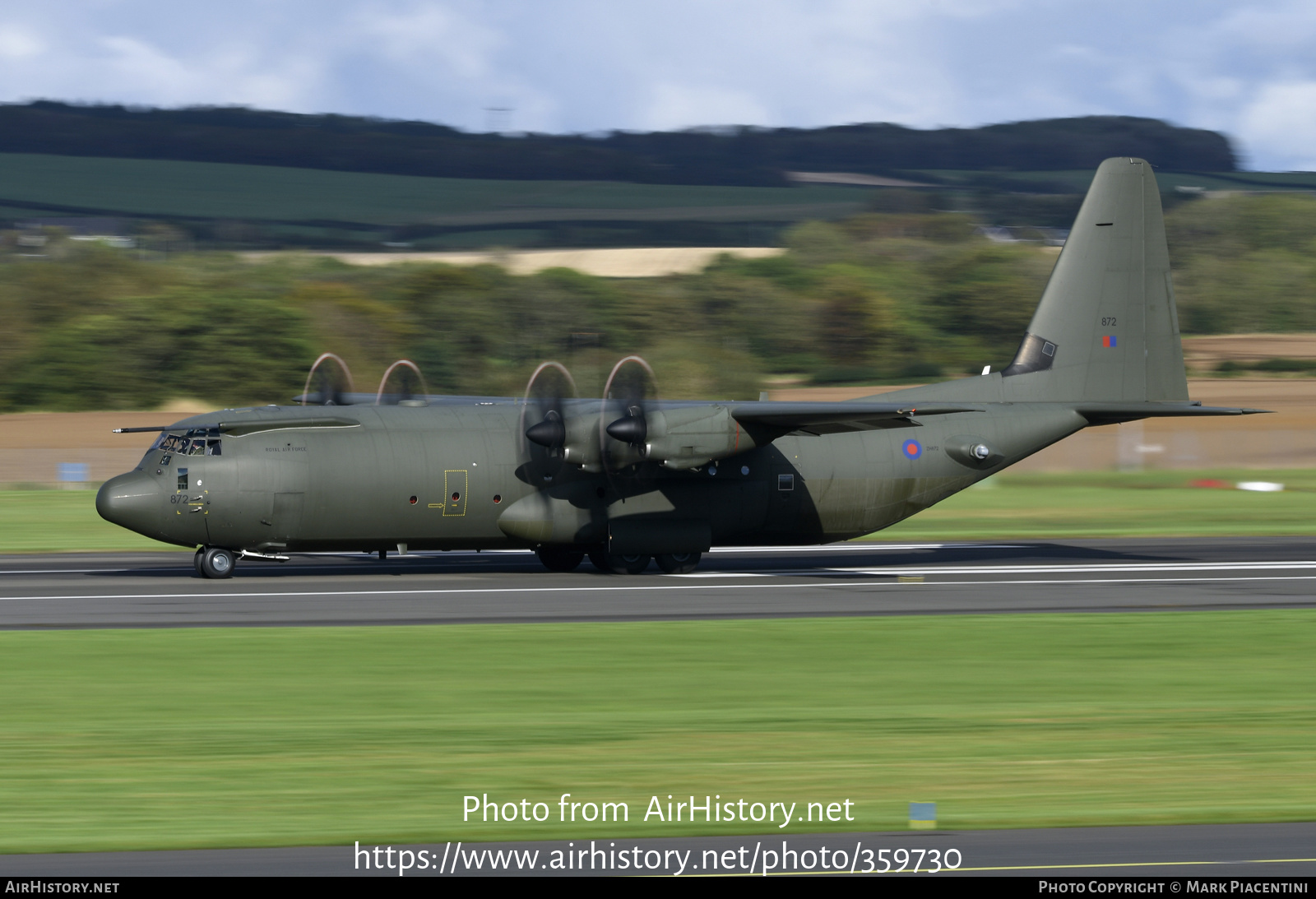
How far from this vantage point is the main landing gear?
27.2m

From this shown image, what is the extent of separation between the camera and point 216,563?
2525 cm

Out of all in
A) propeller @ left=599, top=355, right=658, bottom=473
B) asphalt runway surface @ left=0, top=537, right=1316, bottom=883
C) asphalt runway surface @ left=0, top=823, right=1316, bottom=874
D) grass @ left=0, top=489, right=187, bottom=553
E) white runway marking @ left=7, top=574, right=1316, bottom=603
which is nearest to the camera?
asphalt runway surface @ left=0, top=823, right=1316, bottom=874

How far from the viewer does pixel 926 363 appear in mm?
92062

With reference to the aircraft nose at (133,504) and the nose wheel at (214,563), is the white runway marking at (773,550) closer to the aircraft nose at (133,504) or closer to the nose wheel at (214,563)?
the nose wheel at (214,563)

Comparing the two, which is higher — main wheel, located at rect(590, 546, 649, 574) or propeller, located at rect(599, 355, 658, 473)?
propeller, located at rect(599, 355, 658, 473)

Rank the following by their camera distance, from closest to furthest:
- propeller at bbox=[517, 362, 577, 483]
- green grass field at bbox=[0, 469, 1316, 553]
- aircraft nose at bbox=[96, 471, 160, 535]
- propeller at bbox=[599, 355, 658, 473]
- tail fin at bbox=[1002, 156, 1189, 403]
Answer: aircraft nose at bbox=[96, 471, 160, 535] → propeller at bbox=[599, 355, 658, 473] → propeller at bbox=[517, 362, 577, 483] → tail fin at bbox=[1002, 156, 1189, 403] → green grass field at bbox=[0, 469, 1316, 553]

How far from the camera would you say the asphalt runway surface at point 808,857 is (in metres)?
8.13

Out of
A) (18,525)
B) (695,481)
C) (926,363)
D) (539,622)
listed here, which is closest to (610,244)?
(926,363)

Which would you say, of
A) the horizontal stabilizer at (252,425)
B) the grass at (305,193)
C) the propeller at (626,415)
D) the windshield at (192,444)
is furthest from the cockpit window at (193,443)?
the grass at (305,193)

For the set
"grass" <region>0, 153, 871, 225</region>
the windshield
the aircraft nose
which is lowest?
the aircraft nose

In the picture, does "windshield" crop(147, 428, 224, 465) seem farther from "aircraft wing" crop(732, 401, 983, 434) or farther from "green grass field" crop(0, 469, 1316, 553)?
"aircraft wing" crop(732, 401, 983, 434)

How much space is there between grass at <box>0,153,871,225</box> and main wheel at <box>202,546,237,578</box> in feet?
315

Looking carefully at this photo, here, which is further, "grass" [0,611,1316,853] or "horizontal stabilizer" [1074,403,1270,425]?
"horizontal stabilizer" [1074,403,1270,425]

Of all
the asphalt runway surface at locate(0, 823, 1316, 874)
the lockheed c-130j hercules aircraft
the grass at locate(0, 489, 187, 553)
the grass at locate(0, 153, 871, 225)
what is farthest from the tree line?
the asphalt runway surface at locate(0, 823, 1316, 874)
